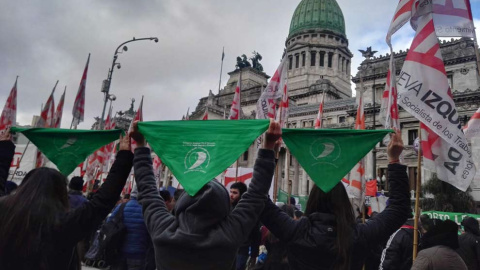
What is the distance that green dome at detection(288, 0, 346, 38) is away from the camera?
70438mm

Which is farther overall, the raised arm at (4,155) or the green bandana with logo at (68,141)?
the green bandana with logo at (68,141)

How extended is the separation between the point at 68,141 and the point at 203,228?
2.11 meters

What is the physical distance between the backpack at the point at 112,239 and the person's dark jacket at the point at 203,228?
11.0ft

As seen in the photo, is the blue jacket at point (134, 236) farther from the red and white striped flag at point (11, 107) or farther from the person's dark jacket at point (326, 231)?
the red and white striped flag at point (11, 107)

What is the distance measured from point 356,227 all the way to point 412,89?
2.68 meters

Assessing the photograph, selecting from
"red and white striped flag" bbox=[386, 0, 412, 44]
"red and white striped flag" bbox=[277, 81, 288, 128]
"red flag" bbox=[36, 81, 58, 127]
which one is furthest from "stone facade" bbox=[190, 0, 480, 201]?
"red and white striped flag" bbox=[386, 0, 412, 44]

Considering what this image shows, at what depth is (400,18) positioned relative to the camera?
5.70 meters

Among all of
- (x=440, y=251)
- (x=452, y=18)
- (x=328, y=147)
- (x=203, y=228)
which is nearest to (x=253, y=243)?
(x=440, y=251)

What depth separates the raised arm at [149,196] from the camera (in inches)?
95.3

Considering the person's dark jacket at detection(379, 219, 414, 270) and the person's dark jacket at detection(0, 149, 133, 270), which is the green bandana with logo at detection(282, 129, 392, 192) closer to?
the person's dark jacket at detection(0, 149, 133, 270)

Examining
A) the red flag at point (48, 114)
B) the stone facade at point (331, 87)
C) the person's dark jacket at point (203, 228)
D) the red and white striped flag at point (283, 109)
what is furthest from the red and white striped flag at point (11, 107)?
the stone facade at point (331, 87)

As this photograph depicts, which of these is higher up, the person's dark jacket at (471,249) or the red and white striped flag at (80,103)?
the red and white striped flag at (80,103)

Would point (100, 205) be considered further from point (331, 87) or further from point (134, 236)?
point (331, 87)

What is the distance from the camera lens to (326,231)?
2830 mm
